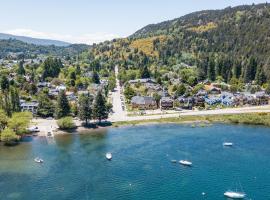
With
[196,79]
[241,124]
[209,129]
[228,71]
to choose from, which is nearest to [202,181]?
[209,129]

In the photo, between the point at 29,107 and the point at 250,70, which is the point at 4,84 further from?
the point at 250,70

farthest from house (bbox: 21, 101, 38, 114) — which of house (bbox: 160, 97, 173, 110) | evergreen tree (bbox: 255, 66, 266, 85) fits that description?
evergreen tree (bbox: 255, 66, 266, 85)

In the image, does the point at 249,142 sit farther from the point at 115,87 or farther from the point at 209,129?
the point at 115,87

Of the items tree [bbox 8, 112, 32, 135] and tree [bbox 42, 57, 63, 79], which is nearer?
tree [bbox 8, 112, 32, 135]

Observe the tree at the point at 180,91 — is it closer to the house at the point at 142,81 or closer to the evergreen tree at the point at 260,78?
the house at the point at 142,81

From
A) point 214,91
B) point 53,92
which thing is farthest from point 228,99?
point 53,92

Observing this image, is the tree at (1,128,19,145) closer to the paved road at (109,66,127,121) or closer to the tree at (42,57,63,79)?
the paved road at (109,66,127,121)

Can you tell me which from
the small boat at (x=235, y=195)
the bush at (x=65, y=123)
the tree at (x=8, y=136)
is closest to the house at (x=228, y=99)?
the bush at (x=65, y=123)
